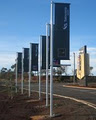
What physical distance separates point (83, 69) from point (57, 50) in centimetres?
3107

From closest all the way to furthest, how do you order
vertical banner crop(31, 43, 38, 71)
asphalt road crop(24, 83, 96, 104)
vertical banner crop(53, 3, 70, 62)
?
vertical banner crop(53, 3, 70, 62) < asphalt road crop(24, 83, 96, 104) < vertical banner crop(31, 43, 38, 71)

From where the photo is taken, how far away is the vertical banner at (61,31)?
1481 cm

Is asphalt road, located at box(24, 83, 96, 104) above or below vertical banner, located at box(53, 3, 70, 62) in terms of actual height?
below

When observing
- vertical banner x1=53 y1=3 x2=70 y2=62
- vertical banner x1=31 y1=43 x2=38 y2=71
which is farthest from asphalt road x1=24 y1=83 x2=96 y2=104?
vertical banner x1=53 y1=3 x2=70 y2=62

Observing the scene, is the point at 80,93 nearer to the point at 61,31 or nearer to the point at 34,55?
the point at 34,55

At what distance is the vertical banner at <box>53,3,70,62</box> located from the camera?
1481 cm

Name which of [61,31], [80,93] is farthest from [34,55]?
[61,31]

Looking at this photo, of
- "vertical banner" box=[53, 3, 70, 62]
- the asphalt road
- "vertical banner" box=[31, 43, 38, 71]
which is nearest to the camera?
"vertical banner" box=[53, 3, 70, 62]

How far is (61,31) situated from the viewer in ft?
48.9

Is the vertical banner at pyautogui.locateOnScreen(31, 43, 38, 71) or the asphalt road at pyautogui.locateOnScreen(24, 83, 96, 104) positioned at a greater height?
the vertical banner at pyautogui.locateOnScreen(31, 43, 38, 71)

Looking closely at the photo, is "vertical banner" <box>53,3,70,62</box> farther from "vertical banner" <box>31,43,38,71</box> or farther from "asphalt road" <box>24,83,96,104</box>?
"vertical banner" <box>31,43,38,71</box>

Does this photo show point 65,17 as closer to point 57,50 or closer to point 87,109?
point 57,50

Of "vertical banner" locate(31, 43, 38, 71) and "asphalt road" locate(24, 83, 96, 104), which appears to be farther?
"vertical banner" locate(31, 43, 38, 71)

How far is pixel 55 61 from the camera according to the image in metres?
15.0
